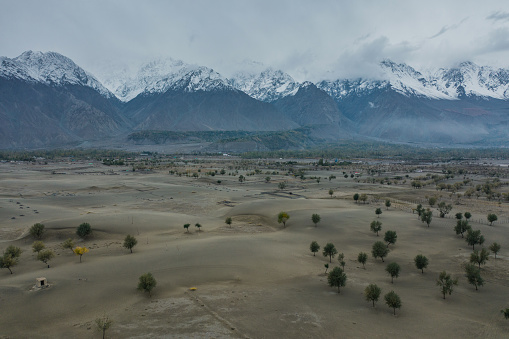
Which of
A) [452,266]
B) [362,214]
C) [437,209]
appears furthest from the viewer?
[437,209]

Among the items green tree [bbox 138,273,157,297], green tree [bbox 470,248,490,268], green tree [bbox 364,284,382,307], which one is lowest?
green tree [bbox 138,273,157,297]

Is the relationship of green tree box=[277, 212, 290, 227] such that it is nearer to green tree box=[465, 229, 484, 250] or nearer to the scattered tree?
green tree box=[465, 229, 484, 250]

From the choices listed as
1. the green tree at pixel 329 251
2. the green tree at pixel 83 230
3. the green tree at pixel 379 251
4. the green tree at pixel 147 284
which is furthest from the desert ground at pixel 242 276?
the green tree at pixel 379 251

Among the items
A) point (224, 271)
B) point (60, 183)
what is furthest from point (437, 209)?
point (60, 183)

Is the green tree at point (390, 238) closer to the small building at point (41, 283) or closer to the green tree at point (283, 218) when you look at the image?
the green tree at point (283, 218)

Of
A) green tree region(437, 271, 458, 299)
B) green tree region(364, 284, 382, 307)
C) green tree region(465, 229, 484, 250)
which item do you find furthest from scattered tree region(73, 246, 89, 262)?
green tree region(465, 229, 484, 250)

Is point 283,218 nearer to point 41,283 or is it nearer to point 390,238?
point 390,238

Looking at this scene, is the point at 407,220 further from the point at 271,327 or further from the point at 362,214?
the point at 271,327

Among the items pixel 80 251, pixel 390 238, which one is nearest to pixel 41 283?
pixel 80 251
